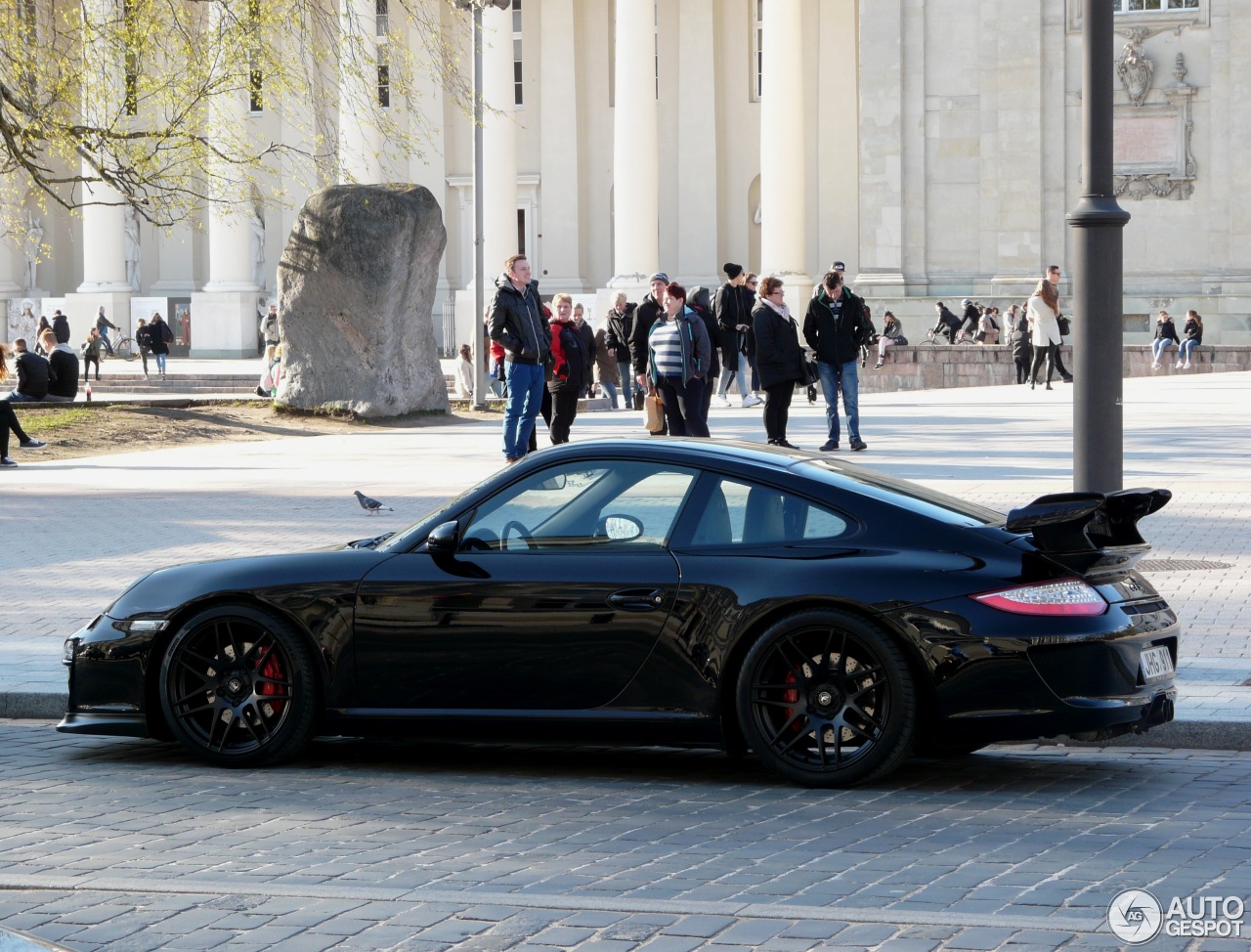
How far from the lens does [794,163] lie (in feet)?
157

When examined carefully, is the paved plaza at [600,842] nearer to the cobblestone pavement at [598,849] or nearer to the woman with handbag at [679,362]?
the cobblestone pavement at [598,849]

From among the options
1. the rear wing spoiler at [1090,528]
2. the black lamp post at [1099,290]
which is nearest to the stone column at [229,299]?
the black lamp post at [1099,290]

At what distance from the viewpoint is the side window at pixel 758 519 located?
6.95m

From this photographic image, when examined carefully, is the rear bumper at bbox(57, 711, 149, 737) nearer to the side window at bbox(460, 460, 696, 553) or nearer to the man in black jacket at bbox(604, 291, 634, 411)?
the side window at bbox(460, 460, 696, 553)

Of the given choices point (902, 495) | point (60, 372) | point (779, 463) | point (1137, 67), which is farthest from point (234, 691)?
point (1137, 67)

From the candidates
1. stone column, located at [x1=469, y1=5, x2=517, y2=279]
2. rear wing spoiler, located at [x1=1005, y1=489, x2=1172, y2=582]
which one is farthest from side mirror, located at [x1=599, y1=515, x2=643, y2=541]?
stone column, located at [x1=469, y1=5, x2=517, y2=279]

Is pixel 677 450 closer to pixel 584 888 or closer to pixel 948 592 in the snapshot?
pixel 948 592

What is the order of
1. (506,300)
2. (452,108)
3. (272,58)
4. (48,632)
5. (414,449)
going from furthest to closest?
(452,108) → (272,58) → (414,449) → (506,300) → (48,632)

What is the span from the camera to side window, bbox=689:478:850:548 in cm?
695

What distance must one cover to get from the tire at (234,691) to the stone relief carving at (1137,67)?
38.1 meters

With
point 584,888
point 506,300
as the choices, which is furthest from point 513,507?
point 506,300

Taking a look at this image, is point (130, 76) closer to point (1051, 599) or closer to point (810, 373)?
point (810, 373)

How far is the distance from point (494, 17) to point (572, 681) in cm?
4313

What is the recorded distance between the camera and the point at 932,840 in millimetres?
5914
